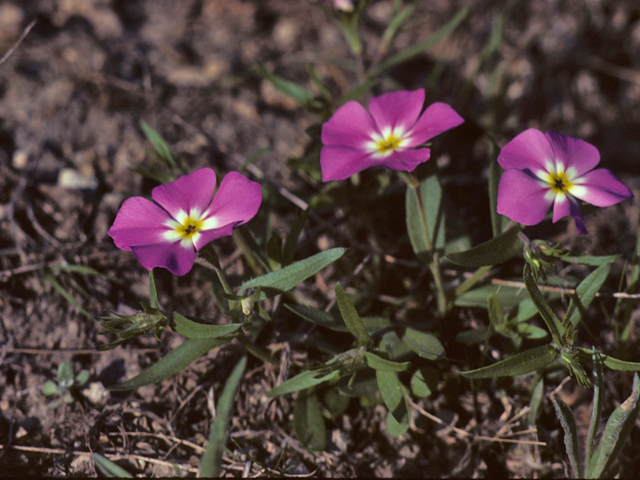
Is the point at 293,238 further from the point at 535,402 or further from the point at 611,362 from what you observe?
the point at 611,362

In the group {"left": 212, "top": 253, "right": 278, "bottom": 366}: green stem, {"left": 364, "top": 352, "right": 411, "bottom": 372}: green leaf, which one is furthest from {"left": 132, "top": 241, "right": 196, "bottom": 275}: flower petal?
{"left": 364, "top": 352, "right": 411, "bottom": 372}: green leaf

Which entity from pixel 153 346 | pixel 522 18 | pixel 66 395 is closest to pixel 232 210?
pixel 153 346

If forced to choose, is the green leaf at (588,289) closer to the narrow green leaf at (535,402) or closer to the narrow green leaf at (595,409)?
the narrow green leaf at (595,409)

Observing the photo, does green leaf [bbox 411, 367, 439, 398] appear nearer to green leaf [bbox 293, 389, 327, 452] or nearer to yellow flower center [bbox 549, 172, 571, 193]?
green leaf [bbox 293, 389, 327, 452]

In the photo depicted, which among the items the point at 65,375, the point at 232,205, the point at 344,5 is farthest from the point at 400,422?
the point at 344,5

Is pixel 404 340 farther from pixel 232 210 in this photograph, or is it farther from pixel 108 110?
pixel 108 110

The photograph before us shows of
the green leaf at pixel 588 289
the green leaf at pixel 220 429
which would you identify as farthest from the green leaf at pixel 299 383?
the green leaf at pixel 588 289

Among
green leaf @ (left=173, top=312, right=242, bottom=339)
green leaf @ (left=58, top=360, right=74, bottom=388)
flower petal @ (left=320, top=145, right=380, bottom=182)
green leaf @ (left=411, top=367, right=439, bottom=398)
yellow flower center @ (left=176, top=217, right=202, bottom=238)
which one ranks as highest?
flower petal @ (left=320, top=145, right=380, bottom=182)
